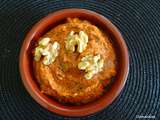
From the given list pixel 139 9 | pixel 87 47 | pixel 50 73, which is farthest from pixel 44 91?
pixel 139 9

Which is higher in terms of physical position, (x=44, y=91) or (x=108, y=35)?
(x=108, y=35)

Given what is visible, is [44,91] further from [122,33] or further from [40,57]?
[122,33]

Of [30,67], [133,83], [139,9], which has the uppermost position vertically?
[139,9]
